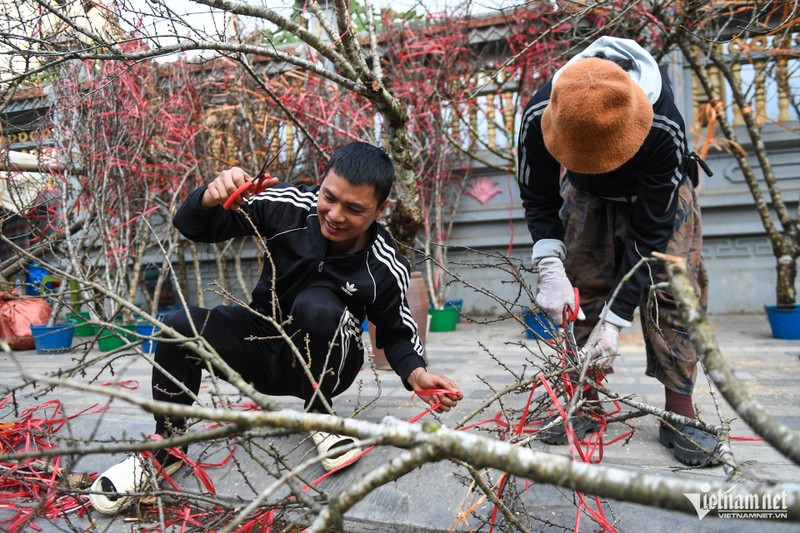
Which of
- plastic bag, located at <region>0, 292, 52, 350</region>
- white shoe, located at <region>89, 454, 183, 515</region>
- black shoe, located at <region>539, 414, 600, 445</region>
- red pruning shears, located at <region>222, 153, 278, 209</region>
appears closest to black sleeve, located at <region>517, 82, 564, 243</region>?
black shoe, located at <region>539, 414, 600, 445</region>

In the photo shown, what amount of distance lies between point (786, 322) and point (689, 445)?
3232mm

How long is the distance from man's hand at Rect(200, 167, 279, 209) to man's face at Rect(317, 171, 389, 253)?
0.70ft

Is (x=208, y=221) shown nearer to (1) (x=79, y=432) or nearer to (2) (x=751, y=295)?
(1) (x=79, y=432)

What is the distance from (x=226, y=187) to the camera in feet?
6.63

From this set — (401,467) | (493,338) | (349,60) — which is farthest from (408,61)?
(401,467)

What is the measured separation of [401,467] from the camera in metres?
0.73

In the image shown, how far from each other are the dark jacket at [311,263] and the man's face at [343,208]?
Result: 3.8 inches

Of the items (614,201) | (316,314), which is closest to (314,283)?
(316,314)

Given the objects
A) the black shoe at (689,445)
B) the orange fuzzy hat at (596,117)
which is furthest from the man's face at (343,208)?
the black shoe at (689,445)

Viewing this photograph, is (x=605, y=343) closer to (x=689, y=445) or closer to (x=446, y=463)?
(x=689, y=445)

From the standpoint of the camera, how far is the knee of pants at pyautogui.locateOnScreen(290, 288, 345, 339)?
2.07m

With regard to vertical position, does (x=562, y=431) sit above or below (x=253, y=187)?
below

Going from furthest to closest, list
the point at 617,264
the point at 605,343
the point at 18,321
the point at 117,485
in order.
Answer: the point at 18,321 → the point at 617,264 → the point at 605,343 → the point at 117,485

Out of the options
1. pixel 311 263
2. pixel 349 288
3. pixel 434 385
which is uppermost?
pixel 311 263
